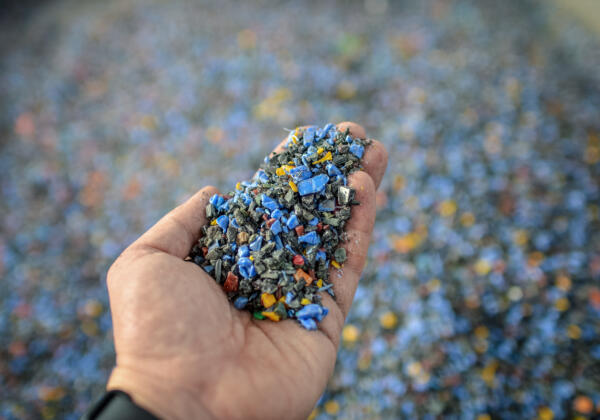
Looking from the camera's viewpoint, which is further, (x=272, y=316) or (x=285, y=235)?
(x=285, y=235)

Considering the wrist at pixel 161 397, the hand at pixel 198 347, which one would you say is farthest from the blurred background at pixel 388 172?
the wrist at pixel 161 397

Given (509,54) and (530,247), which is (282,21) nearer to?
(509,54)

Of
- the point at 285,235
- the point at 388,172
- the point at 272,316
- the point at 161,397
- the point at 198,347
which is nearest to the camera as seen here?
the point at 161,397

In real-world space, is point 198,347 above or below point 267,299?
above

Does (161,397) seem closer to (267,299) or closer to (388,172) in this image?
(267,299)

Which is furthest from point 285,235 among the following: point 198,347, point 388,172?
point 388,172

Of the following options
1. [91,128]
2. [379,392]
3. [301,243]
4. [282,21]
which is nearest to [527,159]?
[379,392]
